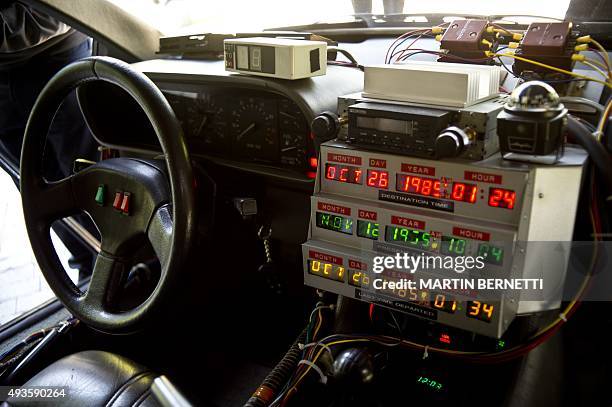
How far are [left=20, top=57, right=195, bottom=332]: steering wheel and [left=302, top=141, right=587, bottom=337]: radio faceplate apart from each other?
1.12 feet

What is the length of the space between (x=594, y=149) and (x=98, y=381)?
1.21 m

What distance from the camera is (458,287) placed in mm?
1228

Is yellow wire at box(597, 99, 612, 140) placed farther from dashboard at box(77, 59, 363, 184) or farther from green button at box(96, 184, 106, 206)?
green button at box(96, 184, 106, 206)

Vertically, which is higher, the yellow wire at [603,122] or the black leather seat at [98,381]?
the yellow wire at [603,122]

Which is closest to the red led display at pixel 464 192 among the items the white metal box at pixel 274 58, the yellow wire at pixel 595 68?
the yellow wire at pixel 595 68

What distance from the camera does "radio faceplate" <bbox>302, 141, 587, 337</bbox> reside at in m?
1.11

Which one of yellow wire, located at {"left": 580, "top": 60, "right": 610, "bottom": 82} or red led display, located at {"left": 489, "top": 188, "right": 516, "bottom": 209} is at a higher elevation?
yellow wire, located at {"left": 580, "top": 60, "right": 610, "bottom": 82}

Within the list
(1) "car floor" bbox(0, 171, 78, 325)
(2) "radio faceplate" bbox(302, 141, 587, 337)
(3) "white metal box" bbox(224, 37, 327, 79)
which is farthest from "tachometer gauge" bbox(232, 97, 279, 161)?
(1) "car floor" bbox(0, 171, 78, 325)

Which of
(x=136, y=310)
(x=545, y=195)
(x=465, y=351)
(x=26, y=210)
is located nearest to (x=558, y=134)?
(x=545, y=195)

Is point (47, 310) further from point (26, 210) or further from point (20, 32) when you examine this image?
point (20, 32)

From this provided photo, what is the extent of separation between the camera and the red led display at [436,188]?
3.83 ft

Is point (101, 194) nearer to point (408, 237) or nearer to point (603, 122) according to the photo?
point (408, 237)

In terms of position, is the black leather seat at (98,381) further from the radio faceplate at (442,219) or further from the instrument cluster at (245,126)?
the instrument cluster at (245,126)

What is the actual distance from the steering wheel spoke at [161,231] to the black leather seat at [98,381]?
10.9 inches
